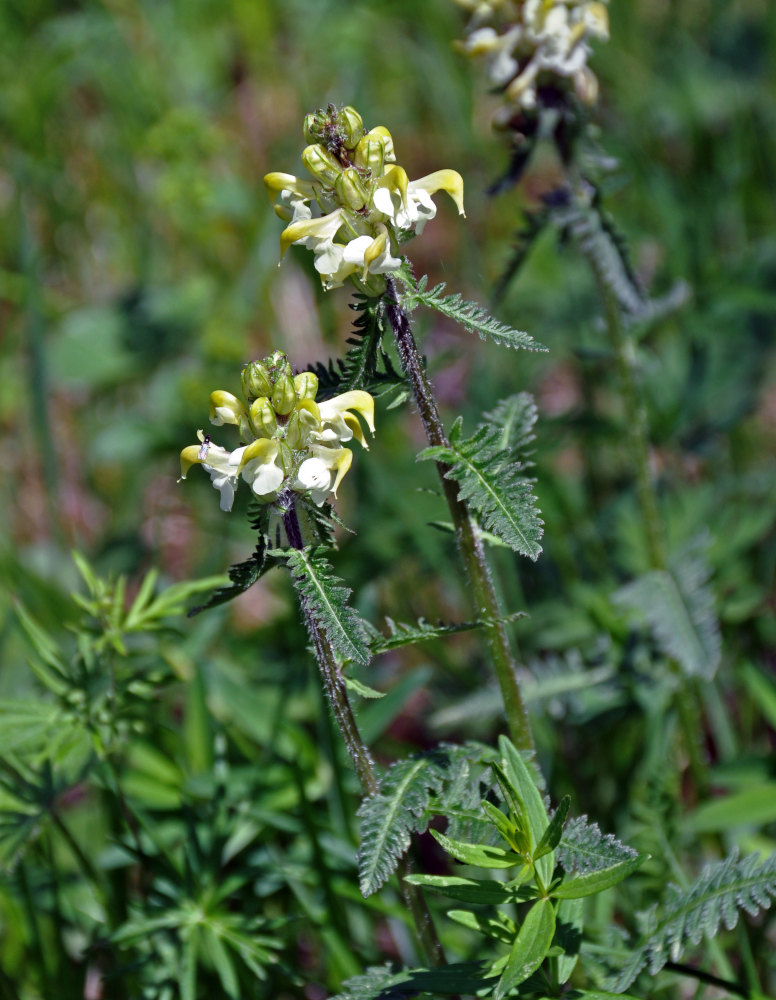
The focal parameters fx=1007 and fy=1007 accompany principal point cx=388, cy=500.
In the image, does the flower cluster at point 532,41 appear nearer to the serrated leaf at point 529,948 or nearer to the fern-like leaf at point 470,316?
the fern-like leaf at point 470,316

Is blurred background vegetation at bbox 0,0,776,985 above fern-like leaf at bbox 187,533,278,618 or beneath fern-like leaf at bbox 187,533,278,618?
above

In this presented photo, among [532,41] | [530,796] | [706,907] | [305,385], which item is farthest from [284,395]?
[532,41]

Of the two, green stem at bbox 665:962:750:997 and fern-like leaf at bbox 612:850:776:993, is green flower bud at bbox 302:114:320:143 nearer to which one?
fern-like leaf at bbox 612:850:776:993

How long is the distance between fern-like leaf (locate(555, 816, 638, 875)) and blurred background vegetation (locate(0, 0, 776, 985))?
0.78 meters

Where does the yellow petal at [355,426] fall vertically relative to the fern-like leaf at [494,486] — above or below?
above

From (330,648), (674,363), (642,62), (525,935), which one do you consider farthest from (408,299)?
(642,62)

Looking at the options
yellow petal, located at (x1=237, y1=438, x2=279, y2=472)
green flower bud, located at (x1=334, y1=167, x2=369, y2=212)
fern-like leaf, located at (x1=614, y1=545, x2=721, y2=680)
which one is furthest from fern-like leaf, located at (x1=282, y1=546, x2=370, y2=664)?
fern-like leaf, located at (x1=614, y1=545, x2=721, y2=680)

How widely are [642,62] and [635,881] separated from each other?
4.07 meters

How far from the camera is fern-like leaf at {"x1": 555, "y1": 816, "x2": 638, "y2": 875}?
150cm

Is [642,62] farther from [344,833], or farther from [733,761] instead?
[344,833]

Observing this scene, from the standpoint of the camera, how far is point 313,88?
5223 millimetres

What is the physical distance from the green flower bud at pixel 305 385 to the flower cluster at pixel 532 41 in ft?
4.08

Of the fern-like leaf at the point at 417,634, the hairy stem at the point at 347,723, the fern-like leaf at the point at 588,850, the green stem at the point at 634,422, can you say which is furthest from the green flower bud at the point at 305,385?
the green stem at the point at 634,422

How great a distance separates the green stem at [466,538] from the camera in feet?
5.24
